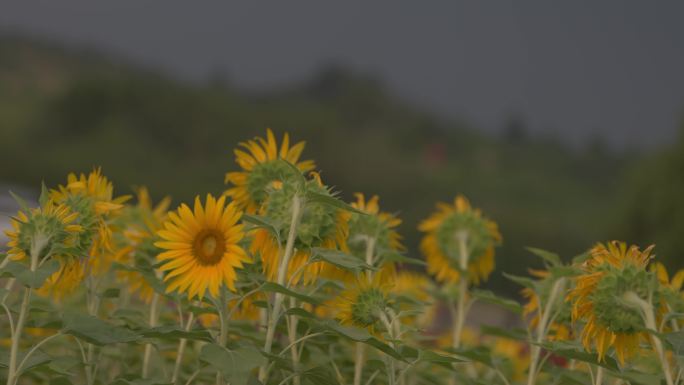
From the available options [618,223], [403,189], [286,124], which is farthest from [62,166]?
[618,223]

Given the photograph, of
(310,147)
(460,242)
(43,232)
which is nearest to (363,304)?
(43,232)

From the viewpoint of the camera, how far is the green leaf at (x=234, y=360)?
1.65m

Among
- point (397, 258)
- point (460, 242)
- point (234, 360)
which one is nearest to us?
point (234, 360)

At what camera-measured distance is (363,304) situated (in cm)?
215

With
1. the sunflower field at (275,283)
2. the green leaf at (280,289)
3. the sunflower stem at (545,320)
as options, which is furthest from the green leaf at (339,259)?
the sunflower stem at (545,320)

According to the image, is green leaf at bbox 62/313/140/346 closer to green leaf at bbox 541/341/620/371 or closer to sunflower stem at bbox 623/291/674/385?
green leaf at bbox 541/341/620/371

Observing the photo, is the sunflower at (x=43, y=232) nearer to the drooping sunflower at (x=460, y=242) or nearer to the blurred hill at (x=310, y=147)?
the drooping sunflower at (x=460, y=242)

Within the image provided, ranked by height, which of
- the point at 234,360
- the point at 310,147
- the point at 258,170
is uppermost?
the point at 310,147

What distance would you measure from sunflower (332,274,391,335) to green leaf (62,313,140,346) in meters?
0.52

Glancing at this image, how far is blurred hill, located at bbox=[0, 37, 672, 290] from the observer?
109 feet

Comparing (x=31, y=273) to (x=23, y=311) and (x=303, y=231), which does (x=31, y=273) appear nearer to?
(x=23, y=311)

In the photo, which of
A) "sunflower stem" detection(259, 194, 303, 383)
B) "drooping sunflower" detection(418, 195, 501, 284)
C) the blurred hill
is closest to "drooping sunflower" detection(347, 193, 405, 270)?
"drooping sunflower" detection(418, 195, 501, 284)

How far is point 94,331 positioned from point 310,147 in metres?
32.3

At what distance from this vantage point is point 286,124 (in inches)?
1438
